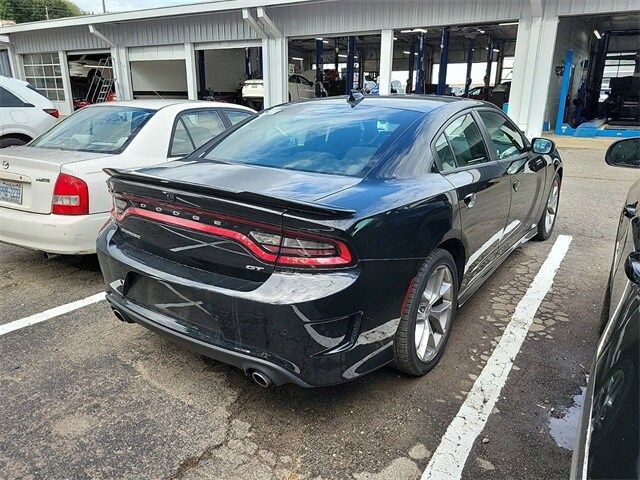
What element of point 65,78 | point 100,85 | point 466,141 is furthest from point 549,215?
point 100,85

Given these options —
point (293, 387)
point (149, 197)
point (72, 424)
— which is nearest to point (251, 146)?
point (149, 197)

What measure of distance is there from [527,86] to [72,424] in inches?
510

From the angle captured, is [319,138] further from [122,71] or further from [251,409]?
[122,71]

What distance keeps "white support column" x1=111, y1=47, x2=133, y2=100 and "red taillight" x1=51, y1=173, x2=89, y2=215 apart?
58.9ft

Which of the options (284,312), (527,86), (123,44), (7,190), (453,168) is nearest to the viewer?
(284,312)

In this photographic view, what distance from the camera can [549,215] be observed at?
526 centimetres

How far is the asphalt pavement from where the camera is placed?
2.12m

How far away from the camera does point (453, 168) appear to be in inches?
115

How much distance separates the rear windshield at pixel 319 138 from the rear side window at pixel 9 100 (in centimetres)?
602

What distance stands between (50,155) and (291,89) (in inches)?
666

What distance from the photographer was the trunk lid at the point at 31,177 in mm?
3699

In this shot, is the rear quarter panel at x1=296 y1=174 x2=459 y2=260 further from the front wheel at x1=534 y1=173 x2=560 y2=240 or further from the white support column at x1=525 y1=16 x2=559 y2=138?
the white support column at x1=525 y1=16 x2=559 y2=138

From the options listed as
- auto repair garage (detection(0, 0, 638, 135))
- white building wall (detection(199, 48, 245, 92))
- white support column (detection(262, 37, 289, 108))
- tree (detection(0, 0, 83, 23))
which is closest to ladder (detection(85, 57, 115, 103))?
auto repair garage (detection(0, 0, 638, 135))

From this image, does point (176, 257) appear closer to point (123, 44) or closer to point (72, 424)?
point (72, 424)
